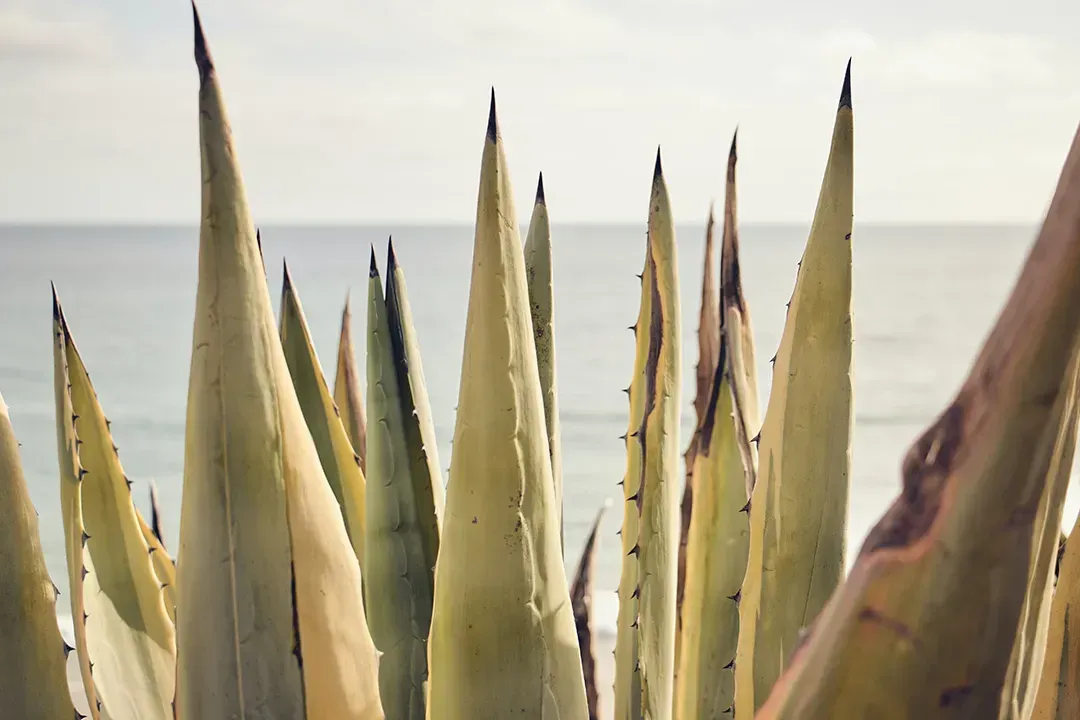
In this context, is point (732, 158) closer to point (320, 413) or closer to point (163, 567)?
point (320, 413)

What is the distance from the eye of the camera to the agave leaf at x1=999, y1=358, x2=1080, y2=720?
167mm

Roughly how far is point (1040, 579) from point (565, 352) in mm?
4546

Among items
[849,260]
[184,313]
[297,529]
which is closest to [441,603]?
[297,529]

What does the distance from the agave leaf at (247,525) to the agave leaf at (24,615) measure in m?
0.06

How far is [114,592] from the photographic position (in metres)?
0.39

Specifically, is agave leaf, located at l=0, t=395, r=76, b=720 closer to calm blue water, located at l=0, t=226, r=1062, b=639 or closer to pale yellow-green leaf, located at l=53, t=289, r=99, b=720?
pale yellow-green leaf, located at l=53, t=289, r=99, b=720

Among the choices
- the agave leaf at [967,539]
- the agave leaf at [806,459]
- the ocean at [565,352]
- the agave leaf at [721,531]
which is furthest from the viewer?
the ocean at [565,352]

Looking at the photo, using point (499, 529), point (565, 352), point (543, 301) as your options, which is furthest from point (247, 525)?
point (565, 352)

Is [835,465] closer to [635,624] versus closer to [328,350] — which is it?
[635,624]

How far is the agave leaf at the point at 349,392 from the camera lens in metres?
0.49

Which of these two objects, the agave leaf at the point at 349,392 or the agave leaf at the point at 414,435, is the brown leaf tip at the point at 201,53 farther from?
the agave leaf at the point at 349,392

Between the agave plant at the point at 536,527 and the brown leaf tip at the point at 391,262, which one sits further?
the brown leaf tip at the point at 391,262

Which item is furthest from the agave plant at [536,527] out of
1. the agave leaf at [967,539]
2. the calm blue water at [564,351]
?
the calm blue water at [564,351]

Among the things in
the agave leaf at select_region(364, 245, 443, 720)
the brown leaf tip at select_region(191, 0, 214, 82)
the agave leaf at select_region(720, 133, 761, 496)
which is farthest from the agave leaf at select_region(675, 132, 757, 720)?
the brown leaf tip at select_region(191, 0, 214, 82)
